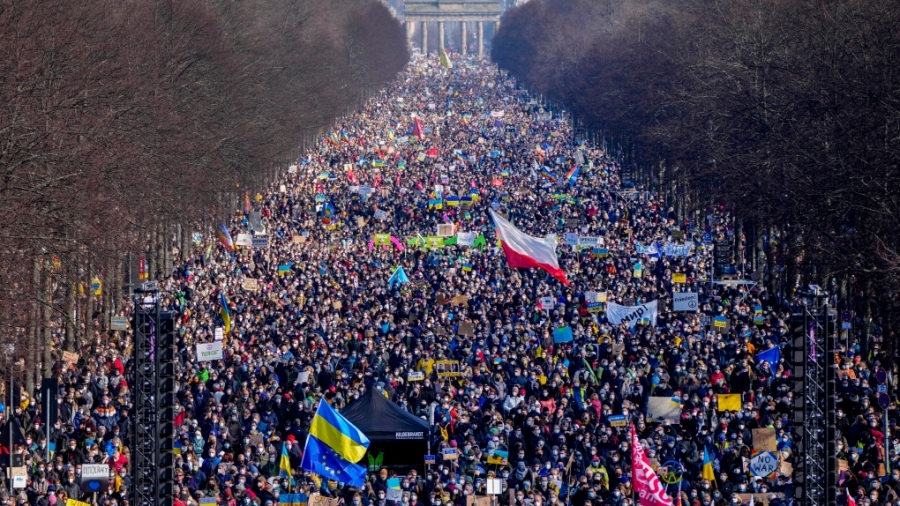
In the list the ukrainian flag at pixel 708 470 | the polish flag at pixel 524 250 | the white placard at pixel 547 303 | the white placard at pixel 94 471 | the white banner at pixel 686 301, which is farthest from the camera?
the white placard at pixel 547 303

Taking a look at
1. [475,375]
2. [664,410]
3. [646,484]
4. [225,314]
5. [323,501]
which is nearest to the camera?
[646,484]

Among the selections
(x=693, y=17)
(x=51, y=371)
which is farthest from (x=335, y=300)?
(x=693, y=17)

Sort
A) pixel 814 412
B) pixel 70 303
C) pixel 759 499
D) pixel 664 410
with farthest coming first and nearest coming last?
pixel 70 303 < pixel 664 410 < pixel 759 499 < pixel 814 412

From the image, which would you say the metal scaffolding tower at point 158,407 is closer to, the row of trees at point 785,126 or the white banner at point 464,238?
the row of trees at point 785,126

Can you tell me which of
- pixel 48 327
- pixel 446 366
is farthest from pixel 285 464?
pixel 48 327

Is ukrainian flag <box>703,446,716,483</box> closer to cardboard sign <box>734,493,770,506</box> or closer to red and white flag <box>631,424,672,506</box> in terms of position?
cardboard sign <box>734,493,770,506</box>

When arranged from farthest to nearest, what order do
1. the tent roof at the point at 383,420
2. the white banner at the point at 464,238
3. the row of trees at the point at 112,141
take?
1. the white banner at the point at 464,238
2. the row of trees at the point at 112,141
3. the tent roof at the point at 383,420

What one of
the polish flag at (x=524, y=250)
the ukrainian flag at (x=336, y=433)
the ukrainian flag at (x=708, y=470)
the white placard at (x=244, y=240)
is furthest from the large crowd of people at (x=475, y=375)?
the polish flag at (x=524, y=250)

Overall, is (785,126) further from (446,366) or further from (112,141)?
(446,366)
